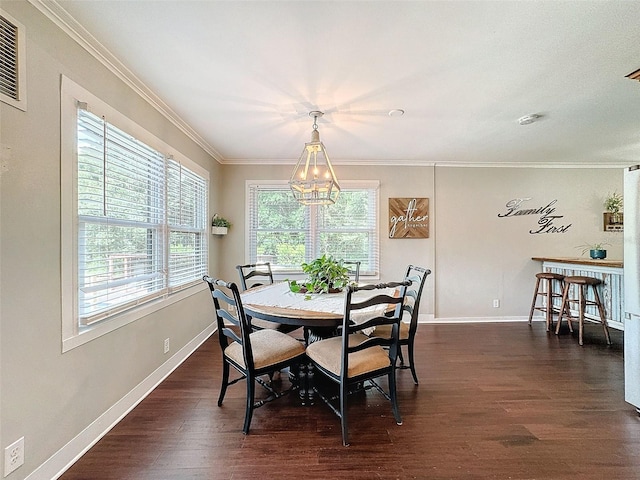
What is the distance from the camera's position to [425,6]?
1501mm

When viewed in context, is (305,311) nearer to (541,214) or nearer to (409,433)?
(409,433)

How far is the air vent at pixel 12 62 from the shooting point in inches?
51.9

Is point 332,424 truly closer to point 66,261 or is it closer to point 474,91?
point 66,261

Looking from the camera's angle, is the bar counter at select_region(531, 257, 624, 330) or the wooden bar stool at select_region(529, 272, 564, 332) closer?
the bar counter at select_region(531, 257, 624, 330)

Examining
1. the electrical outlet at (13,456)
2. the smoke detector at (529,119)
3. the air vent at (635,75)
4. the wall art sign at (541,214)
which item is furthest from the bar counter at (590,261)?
the electrical outlet at (13,456)

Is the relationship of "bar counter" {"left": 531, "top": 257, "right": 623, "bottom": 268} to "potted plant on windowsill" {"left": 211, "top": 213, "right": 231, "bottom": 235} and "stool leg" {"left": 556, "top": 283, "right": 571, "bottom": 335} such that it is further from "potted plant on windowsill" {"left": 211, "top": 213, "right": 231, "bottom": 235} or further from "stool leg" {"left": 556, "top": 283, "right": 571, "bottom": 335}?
"potted plant on windowsill" {"left": 211, "top": 213, "right": 231, "bottom": 235}

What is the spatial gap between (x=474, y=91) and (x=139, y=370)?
11.4 ft

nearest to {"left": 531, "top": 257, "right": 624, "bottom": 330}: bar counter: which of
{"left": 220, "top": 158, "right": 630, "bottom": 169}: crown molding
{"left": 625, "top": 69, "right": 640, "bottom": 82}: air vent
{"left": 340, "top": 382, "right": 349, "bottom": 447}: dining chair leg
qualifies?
{"left": 220, "top": 158, "right": 630, "bottom": 169}: crown molding

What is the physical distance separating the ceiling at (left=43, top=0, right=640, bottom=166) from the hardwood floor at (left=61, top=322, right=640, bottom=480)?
96.8 inches

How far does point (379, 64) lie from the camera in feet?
6.55

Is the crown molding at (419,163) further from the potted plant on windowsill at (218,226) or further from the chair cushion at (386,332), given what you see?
the chair cushion at (386,332)

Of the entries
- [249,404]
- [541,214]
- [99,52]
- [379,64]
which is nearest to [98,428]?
[249,404]

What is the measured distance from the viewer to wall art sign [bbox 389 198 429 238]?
456 centimetres

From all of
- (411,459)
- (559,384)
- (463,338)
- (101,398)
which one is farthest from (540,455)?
(101,398)
